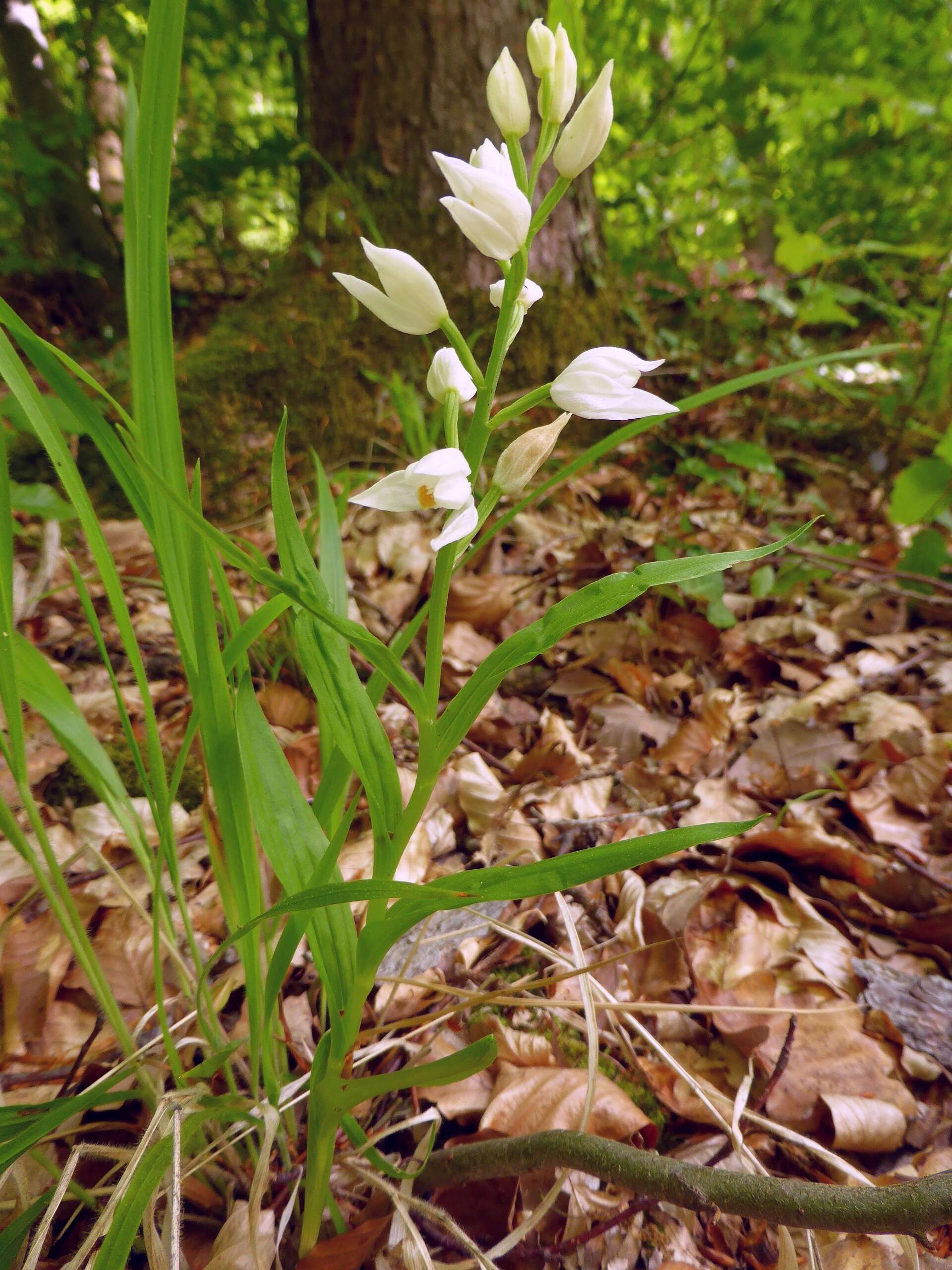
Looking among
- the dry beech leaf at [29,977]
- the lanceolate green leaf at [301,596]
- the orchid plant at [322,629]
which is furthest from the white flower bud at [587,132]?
the dry beech leaf at [29,977]

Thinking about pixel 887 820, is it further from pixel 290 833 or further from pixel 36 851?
pixel 36 851

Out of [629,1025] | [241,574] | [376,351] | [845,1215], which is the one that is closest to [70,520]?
[241,574]

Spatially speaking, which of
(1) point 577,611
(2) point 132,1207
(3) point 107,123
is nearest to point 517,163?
(1) point 577,611

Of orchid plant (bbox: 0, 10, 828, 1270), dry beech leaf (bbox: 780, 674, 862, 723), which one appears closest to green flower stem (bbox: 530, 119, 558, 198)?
orchid plant (bbox: 0, 10, 828, 1270)

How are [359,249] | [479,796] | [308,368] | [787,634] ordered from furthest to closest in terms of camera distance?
[359,249], [308,368], [787,634], [479,796]

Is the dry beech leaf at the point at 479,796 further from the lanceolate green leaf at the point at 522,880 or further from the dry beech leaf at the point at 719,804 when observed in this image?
the lanceolate green leaf at the point at 522,880

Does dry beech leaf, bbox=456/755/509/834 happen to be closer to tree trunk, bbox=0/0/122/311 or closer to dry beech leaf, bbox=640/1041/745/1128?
dry beech leaf, bbox=640/1041/745/1128
